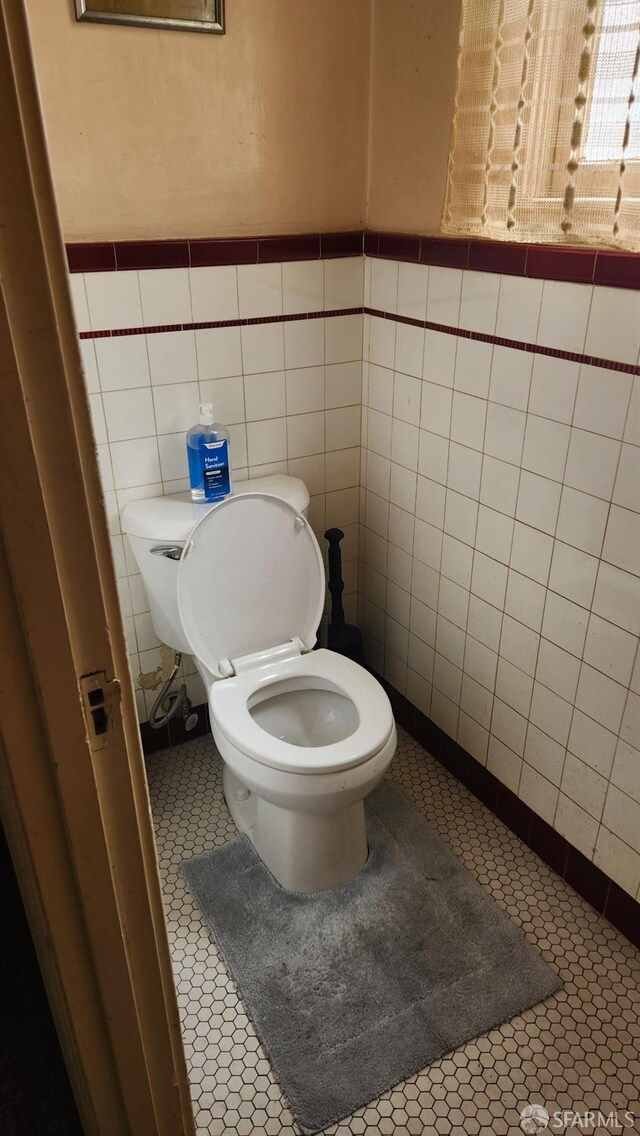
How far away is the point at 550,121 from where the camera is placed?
139 cm

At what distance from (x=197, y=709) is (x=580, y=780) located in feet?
3.77

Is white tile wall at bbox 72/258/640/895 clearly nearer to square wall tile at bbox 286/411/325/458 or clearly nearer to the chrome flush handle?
square wall tile at bbox 286/411/325/458

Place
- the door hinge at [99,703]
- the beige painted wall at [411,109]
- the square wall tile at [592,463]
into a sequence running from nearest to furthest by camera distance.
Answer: the door hinge at [99,703] < the square wall tile at [592,463] < the beige painted wall at [411,109]

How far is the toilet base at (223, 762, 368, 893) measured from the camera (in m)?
1.76

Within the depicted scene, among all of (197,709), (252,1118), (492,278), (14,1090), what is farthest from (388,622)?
(14,1090)

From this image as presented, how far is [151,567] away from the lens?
190 centimetres

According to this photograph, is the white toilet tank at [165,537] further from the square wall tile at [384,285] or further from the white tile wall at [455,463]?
the square wall tile at [384,285]

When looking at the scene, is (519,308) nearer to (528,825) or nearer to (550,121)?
(550,121)

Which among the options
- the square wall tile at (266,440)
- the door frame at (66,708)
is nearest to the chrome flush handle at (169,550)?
the square wall tile at (266,440)

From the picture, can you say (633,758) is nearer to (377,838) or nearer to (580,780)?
(580,780)

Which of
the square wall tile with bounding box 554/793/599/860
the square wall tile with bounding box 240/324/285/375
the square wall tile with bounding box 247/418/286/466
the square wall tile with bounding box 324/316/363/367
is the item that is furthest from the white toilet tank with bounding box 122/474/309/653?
the square wall tile with bounding box 554/793/599/860

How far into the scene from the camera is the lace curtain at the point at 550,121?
1.26 m

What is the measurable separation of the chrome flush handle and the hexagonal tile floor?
30.2 inches

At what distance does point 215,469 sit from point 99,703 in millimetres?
1380
